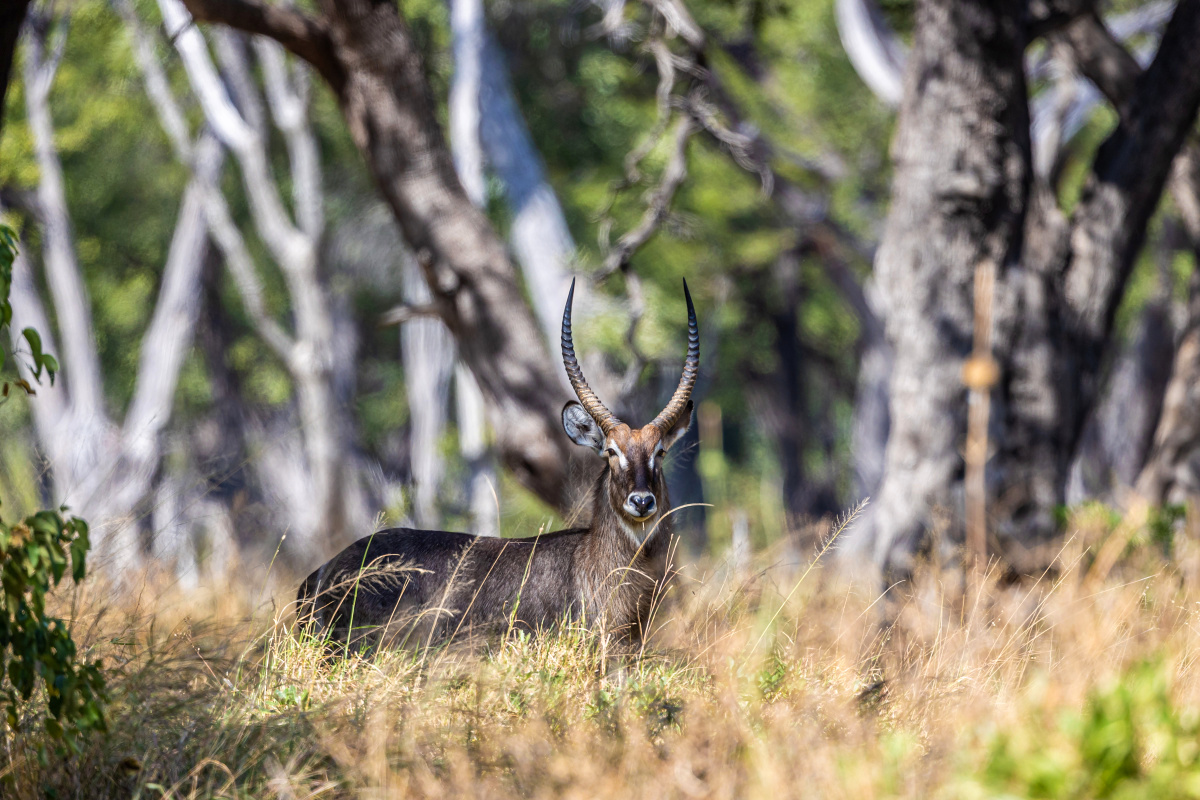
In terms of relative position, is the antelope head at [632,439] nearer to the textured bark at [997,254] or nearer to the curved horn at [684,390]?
the curved horn at [684,390]

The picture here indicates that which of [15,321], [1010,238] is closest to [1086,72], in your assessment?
[1010,238]

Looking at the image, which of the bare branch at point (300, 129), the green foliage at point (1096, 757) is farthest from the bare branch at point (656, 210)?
the bare branch at point (300, 129)

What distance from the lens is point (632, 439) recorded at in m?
5.56

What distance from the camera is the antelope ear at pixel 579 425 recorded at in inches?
236

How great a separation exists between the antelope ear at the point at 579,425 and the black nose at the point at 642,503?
69 centimetres

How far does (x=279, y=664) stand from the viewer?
15.6 feet

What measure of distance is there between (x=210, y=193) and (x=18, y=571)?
499 inches

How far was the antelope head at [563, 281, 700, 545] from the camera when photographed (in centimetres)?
543

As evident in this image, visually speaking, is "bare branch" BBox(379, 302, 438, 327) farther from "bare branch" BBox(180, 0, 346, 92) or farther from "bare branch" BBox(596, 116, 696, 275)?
"bare branch" BBox(180, 0, 346, 92)

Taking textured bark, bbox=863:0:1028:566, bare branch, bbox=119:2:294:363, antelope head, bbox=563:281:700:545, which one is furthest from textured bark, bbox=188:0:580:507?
bare branch, bbox=119:2:294:363

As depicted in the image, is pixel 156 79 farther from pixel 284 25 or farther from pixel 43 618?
pixel 43 618

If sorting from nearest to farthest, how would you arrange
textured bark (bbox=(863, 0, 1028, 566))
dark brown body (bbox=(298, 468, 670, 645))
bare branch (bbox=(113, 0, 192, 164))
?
1. dark brown body (bbox=(298, 468, 670, 645))
2. textured bark (bbox=(863, 0, 1028, 566))
3. bare branch (bbox=(113, 0, 192, 164))

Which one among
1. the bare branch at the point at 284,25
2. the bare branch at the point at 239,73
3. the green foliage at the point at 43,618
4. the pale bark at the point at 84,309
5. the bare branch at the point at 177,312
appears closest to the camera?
the green foliage at the point at 43,618

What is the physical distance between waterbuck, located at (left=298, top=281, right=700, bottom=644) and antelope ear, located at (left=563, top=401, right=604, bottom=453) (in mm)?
259
